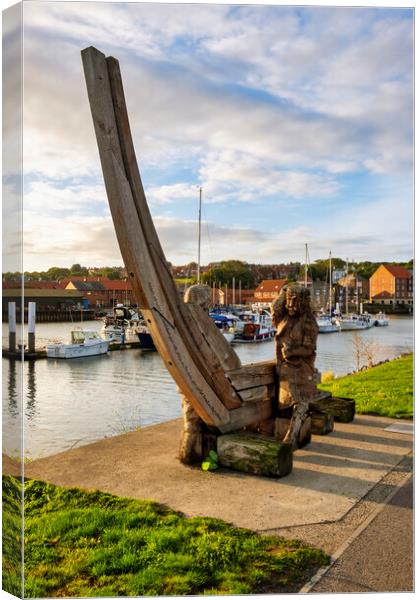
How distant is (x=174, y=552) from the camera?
140 inches

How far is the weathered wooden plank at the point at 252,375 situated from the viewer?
18.9 feet

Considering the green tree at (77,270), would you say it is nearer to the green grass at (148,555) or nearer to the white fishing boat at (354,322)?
the green grass at (148,555)

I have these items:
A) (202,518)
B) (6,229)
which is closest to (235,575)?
(202,518)

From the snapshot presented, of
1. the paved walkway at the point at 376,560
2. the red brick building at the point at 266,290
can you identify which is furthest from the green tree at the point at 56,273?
the red brick building at the point at 266,290

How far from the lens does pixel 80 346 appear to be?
45.0ft

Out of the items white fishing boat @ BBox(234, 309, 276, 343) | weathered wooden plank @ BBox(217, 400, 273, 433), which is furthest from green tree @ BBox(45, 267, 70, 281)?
white fishing boat @ BBox(234, 309, 276, 343)

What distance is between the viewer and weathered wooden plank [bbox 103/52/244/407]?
4076mm

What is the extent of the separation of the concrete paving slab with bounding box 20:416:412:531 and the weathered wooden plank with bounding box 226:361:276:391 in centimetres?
90

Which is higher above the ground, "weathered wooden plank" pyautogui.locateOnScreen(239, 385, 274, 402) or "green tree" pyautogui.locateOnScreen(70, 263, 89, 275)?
Result: "green tree" pyautogui.locateOnScreen(70, 263, 89, 275)

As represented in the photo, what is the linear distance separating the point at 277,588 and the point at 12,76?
337cm

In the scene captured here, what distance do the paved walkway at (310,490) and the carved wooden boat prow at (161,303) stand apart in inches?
29.5

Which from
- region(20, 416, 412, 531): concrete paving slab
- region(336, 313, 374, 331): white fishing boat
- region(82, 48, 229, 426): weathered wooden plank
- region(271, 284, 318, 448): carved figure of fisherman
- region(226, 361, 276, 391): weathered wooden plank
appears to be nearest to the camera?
region(82, 48, 229, 426): weathered wooden plank

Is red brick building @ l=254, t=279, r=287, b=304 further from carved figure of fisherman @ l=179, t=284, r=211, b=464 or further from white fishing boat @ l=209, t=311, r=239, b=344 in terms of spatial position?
carved figure of fisherman @ l=179, t=284, r=211, b=464

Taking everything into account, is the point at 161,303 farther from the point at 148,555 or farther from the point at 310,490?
the point at 310,490
